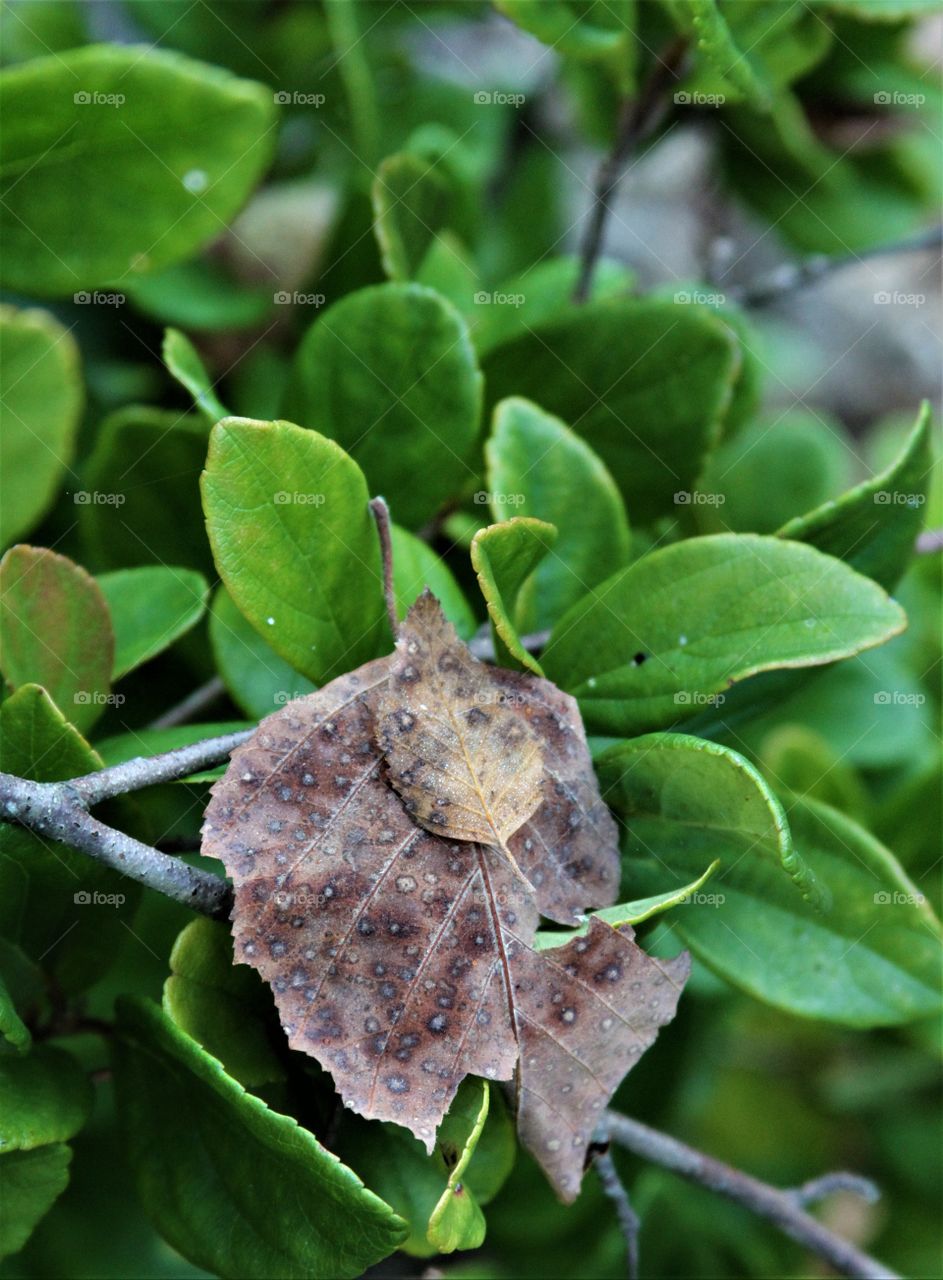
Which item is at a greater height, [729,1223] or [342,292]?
[342,292]

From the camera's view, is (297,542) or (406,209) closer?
(297,542)

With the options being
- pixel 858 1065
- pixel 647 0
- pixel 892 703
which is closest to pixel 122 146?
pixel 647 0

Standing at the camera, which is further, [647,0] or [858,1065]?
[858,1065]

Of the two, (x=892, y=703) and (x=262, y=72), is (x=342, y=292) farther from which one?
(x=892, y=703)

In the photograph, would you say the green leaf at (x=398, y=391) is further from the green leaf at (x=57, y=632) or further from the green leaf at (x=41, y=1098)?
the green leaf at (x=41, y=1098)

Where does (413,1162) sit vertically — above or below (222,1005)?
below

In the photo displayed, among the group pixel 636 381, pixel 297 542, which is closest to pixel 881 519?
pixel 636 381

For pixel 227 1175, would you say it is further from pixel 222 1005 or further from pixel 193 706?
pixel 193 706
